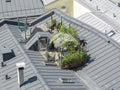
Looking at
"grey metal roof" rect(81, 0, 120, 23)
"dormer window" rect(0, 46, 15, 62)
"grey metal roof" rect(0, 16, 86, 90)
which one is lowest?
"grey metal roof" rect(0, 16, 86, 90)

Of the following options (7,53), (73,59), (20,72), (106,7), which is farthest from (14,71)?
(106,7)

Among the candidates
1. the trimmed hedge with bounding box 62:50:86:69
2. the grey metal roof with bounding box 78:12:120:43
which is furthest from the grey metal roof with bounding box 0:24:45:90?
the grey metal roof with bounding box 78:12:120:43

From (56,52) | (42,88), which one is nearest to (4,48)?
(56,52)

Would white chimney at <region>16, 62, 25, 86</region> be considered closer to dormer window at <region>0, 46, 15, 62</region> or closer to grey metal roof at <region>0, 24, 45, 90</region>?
grey metal roof at <region>0, 24, 45, 90</region>

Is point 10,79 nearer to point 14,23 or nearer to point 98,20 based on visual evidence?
point 14,23

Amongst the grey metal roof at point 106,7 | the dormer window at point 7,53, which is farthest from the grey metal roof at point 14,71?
the grey metal roof at point 106,7

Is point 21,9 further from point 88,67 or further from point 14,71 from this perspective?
point 88,67
